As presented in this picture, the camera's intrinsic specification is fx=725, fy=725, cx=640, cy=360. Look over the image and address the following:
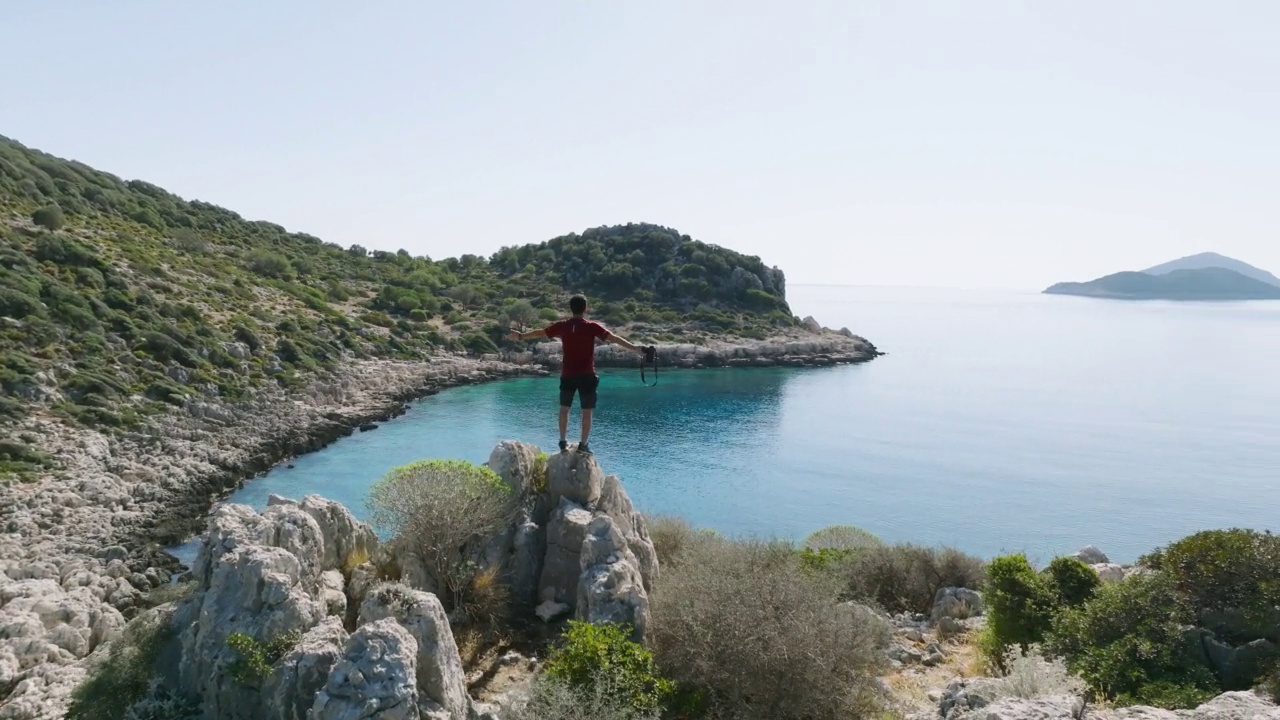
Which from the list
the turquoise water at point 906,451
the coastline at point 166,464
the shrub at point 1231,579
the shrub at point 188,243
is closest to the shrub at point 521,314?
the turquoise water at point 906,451

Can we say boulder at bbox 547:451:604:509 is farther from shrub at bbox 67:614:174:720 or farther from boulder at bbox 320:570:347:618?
shrub at bbox 67:614:174:720

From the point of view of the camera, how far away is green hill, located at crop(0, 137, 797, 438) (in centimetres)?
3931

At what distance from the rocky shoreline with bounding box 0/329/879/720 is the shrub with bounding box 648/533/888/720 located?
29.8 feet

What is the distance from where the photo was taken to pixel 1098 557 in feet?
70.0

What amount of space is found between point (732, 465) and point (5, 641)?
4494 cm

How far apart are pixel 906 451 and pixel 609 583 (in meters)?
55.1

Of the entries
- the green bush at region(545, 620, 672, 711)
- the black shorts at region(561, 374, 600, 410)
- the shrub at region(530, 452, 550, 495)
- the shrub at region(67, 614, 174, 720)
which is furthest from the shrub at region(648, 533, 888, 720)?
the shrub at region(67, 614, 174, 720)

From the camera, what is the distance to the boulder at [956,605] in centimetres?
1633

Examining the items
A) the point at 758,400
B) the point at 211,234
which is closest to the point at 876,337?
the point at 758,400

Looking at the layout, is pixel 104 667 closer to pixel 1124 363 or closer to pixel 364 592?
pixel 364 592

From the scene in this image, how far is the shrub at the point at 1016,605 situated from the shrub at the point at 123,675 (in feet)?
40.0

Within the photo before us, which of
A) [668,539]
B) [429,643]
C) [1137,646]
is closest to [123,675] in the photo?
[429,643]

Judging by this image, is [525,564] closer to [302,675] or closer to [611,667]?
[611,667]

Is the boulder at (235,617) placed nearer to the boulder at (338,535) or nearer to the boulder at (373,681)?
the boulder at (373,681)
